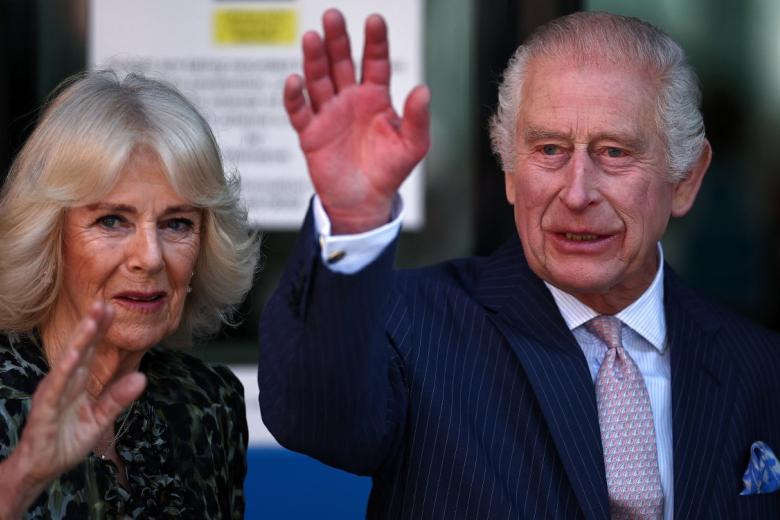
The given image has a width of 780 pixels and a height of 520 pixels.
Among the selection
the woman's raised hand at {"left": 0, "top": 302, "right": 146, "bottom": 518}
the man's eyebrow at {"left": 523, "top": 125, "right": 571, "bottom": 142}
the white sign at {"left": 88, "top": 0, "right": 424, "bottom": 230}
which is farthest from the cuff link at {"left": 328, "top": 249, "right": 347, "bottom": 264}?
the white sign at {"left": 88, "top": 0, "right": 424, "bottom": 230}

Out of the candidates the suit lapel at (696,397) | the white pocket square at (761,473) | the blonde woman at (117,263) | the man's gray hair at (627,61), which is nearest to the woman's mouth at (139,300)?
the blonde woman at (117,263)

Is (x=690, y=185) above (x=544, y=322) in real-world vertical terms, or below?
above

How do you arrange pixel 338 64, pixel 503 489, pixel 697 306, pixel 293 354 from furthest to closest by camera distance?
1. pixel 697 306
2. pixel 503 489
3. pixel 293 354
4. pixel 338 64

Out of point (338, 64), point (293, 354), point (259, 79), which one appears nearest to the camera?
point (338, 64)

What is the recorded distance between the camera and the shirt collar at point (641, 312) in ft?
9.57

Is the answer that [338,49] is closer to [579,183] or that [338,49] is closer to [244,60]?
[579,183]

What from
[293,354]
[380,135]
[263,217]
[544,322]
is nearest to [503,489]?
[544,322]

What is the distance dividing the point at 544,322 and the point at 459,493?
445 millimetres

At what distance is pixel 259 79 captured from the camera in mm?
4816

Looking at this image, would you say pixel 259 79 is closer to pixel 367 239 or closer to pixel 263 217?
pixel 263 217

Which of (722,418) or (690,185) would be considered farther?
(690,185)

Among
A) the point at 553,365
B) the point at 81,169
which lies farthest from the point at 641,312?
the point at 81,169

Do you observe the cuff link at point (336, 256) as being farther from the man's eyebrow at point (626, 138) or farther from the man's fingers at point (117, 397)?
the man's eyebrow at point (626, 138)

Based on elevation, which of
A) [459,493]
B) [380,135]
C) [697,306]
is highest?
[380,135]
